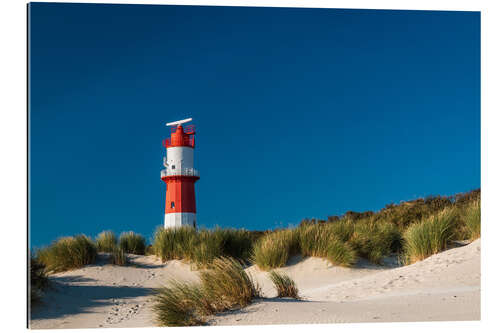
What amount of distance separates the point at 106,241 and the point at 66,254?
4.46 feet

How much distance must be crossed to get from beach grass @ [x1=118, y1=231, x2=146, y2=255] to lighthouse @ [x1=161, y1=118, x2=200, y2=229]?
11.9 feet

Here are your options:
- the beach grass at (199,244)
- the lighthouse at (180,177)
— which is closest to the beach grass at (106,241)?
the beach grass at (199,244)

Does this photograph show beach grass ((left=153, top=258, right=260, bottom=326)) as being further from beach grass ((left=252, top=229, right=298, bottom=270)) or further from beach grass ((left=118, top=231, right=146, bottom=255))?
beach grass ((left=118, top=231, right=146, bottom=255))

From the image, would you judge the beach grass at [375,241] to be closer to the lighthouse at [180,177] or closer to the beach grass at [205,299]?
the beach grass at [205,299]

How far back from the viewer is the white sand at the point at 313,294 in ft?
15.2

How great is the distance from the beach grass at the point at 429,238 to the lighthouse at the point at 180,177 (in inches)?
355

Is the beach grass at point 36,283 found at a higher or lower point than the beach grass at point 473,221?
lower

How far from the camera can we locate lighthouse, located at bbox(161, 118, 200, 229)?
52.6ft

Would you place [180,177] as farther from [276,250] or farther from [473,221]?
[473,221]

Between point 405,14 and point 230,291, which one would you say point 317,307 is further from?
point 405,14

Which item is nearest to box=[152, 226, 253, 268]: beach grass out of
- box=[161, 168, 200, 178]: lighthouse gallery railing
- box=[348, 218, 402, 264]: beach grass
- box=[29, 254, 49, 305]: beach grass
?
box=[348, 218, 402, 264]: beach grass

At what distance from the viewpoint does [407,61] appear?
771cm

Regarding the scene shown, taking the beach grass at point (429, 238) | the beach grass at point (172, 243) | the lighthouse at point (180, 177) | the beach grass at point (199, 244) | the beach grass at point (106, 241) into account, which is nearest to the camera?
the beach grass at point (429, 238)
